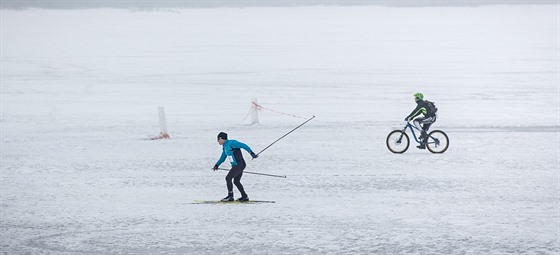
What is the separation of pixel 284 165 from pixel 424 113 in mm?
3302

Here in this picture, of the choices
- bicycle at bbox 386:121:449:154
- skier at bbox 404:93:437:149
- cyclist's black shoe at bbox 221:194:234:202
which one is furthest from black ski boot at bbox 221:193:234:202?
bicycle at bbox 386:121:449:154

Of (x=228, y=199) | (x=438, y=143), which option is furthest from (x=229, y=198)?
(x=438, y=143)

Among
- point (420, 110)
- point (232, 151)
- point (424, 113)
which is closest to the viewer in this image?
point (232, 151)

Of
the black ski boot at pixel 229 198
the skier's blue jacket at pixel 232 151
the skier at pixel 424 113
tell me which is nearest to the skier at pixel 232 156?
the skier's blue jacket at pixel 232 151

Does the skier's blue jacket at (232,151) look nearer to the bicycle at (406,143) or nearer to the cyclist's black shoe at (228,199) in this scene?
the cyclist's black shoe at (228,199)

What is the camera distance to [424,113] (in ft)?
54.9

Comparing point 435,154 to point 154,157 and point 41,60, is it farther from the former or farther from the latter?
point 41,60

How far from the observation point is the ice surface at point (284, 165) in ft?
36.0

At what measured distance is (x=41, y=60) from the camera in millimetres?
48219

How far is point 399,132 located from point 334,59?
3091 centimetres

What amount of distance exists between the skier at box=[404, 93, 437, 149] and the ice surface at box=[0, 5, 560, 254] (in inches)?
21.2

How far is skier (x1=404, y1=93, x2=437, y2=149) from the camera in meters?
16.5

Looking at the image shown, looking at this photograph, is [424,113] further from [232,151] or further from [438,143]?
[232,151]

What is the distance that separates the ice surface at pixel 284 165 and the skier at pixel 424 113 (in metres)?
0.54
